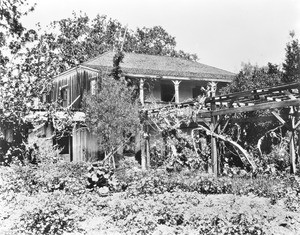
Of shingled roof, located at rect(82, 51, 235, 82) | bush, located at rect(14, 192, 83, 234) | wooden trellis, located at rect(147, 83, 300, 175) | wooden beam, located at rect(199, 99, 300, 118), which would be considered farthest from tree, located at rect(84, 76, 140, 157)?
bush, located at rect(14, 192, 83, 234)

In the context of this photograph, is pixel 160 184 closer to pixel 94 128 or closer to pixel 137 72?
pixel 94 128

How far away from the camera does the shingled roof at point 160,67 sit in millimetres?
24703

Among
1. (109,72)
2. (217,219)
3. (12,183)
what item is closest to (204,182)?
(217,219)

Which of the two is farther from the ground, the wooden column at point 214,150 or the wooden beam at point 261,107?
the wooden beam at point 261,107

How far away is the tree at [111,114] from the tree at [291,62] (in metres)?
10.9

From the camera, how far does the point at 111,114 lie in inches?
672

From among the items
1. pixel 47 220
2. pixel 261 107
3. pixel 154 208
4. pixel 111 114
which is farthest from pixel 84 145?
pixel 47 220

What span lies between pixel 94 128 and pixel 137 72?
7440mm

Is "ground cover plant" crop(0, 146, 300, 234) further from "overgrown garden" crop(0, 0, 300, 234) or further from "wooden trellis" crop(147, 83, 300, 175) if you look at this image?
"wooden trellis" crop(147, 83, 300, 175)

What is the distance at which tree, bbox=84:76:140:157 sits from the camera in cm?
1708

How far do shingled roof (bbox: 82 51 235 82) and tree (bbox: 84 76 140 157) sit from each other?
5775 millimetres

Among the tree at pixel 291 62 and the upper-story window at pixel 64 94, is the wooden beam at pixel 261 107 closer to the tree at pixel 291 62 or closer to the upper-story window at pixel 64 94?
the tree at pixel 291 62

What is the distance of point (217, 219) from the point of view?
703cm

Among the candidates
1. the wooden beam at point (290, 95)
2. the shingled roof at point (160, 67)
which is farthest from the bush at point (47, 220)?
the shingled roof at point (160, 67)
